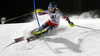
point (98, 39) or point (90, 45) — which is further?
point (98, 39)

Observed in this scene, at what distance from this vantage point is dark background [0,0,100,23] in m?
2.67

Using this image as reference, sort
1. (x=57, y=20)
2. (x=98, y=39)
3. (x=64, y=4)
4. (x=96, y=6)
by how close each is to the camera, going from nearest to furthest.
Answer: (x=98, y=39) < (x=57, y=20) < (x=96, y=6) < (x=64, y=4)

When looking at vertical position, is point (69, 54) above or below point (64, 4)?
below

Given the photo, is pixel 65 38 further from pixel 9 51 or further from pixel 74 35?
pixel 9 51

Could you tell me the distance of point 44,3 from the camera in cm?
298

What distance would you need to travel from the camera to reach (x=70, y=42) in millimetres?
1422

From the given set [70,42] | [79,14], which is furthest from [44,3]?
[70,42]

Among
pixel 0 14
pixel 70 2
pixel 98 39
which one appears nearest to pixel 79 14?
pixel 70 2

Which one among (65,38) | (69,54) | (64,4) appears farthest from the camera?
(64,4)

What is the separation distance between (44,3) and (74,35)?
1595 mm

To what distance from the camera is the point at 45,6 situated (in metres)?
2.95

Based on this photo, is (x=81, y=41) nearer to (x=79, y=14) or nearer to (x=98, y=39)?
(x=98, y=39)

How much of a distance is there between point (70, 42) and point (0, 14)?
9.26ft

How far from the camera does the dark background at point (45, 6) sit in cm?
267
